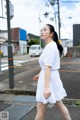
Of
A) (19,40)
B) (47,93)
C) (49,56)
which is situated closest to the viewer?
(47,93)

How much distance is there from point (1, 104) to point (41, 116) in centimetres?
303

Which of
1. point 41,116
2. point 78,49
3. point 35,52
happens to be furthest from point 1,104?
point 35,52

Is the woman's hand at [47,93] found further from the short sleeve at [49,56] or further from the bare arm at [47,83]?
the short sleeve at [49,56]

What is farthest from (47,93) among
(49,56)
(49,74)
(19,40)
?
(19,40)

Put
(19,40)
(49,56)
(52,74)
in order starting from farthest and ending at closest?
(19,40) < (52,74) < (49,56)

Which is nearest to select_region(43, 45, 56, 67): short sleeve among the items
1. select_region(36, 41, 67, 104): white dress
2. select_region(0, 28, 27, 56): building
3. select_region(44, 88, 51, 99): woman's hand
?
select_region(36, 41, 67, 104): white dress

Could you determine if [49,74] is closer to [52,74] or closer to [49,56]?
[52,74]

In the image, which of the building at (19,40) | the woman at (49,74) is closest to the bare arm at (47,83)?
the woman at (49,74)

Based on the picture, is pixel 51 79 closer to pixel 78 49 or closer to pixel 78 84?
pixel 78 84

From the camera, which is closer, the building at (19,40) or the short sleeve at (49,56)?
the short sleeve at (49,56)

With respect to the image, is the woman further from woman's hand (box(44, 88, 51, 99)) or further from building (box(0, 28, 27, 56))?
building (box(0, 28, 27, 56))

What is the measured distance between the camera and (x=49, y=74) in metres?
4.62

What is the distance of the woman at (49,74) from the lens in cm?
461

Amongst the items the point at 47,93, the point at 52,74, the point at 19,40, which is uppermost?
the point at 19,40
